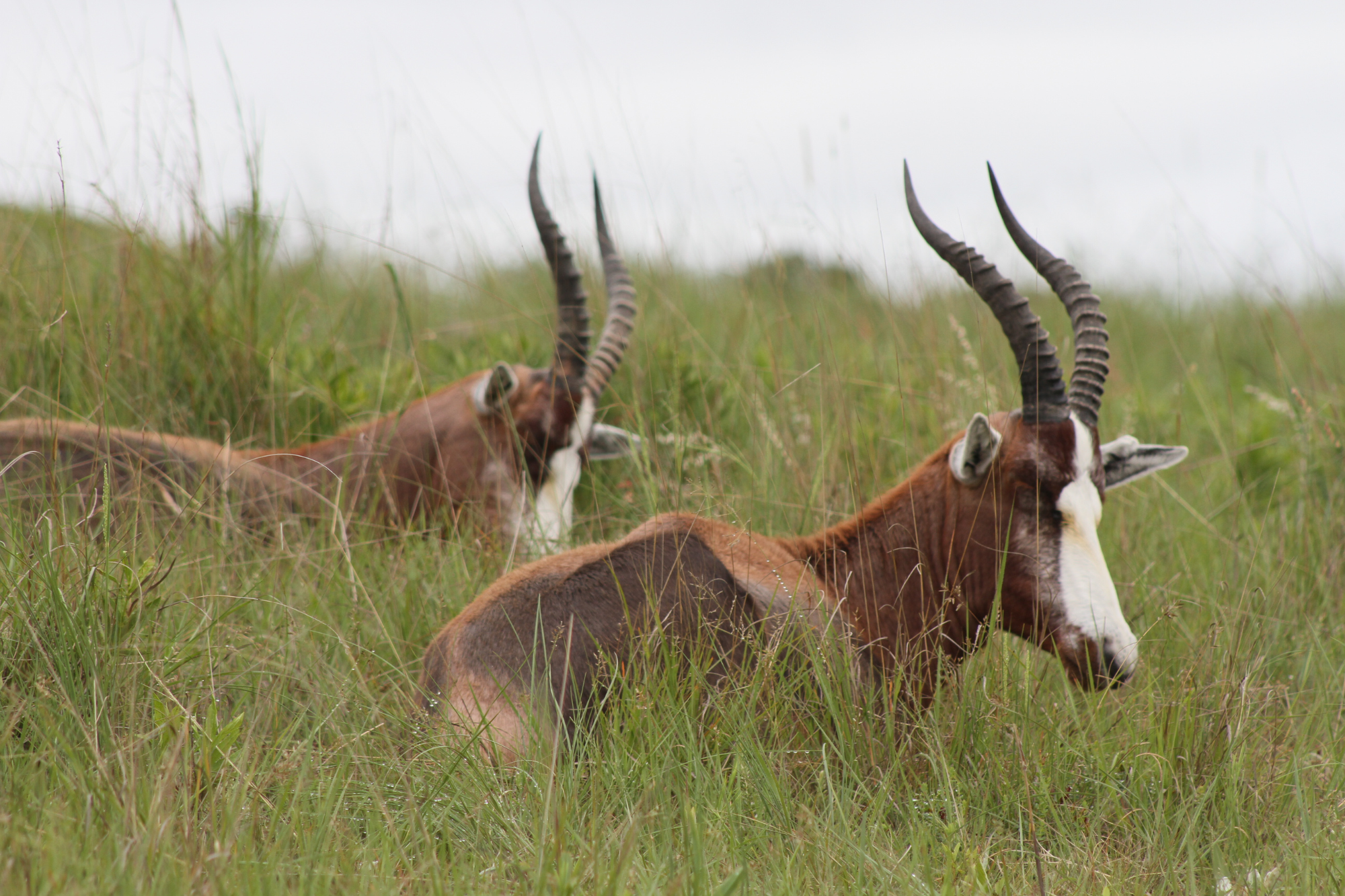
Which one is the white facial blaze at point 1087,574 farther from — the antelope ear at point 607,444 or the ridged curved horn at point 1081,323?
the antelope ear at point 607,444

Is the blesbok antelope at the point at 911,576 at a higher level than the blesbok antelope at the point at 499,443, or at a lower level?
lower

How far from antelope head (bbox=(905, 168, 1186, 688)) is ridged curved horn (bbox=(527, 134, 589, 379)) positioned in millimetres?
2046

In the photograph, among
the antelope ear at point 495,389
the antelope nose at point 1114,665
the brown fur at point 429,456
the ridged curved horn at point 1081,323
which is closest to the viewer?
the antelope nose at point 1114,665

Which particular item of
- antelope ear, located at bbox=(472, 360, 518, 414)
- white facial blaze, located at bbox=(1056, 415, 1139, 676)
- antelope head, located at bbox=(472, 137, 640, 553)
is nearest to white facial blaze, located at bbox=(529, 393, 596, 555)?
antelope head, located at bbox=(472, 137, 640, 553)

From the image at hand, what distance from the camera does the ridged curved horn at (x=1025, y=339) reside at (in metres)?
3.48

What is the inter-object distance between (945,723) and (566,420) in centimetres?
246

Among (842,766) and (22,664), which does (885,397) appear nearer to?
(842,766)

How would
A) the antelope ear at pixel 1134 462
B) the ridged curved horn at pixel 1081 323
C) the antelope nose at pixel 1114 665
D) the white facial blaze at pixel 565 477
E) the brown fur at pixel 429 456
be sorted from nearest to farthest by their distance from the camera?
the antelope nose at pixel 1114 665, the ridged curved horn at pixel 1081 323, the antelope ear at pixel 1134 462, the brown fur at pixel 429 456, the white facial blaze at pixel 565 477

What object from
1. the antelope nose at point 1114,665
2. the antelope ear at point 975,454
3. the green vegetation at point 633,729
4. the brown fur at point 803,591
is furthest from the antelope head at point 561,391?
the antelope nose at point 1114,665

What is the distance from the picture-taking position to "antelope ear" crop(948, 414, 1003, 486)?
136 inches

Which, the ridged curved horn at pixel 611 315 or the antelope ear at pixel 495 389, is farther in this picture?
the ridged curved horn at pixel 611 315

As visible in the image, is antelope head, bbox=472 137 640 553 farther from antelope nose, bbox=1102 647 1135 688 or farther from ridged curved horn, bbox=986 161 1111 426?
antelope nose, bbox=1102 647 1135 688

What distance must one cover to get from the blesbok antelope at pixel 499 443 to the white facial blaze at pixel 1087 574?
70.1 inches

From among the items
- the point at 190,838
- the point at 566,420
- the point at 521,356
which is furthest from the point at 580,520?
the point at 190,838
